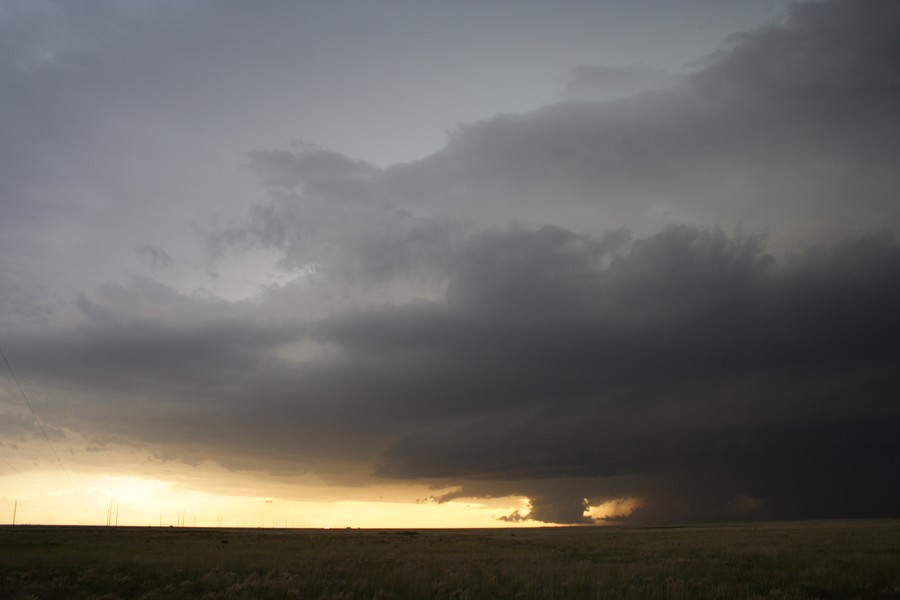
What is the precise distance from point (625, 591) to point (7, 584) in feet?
81.7

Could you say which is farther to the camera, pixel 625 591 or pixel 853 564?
pixel 853 564

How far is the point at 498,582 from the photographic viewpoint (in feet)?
88.9

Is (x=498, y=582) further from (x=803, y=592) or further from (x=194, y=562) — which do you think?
(x=194, y=562)

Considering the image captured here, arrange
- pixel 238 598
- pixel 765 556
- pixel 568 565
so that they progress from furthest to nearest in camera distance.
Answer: pixel 765 556 → pixel 568 565 → pixel 238 598

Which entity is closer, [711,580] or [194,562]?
[711,580]

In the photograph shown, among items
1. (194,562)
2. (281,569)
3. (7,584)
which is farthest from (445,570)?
(7,584)

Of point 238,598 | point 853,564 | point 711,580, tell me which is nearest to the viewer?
point 238,598

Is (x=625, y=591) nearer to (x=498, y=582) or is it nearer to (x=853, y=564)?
(x=498, y=582)

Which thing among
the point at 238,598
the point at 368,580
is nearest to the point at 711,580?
the point at 368,580

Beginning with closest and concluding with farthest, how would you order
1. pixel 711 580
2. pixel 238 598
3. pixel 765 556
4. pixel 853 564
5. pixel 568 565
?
pixel 238 598, pixel 711 580, pixel 853 564, pixel 568 565, pixel 765 556

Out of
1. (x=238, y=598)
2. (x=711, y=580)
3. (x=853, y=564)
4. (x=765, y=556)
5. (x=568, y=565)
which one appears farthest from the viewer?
(x=765, y=556)

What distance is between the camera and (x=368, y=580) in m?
27.3

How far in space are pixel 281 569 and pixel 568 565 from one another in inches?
589

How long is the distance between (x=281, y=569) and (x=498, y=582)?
465 inches
